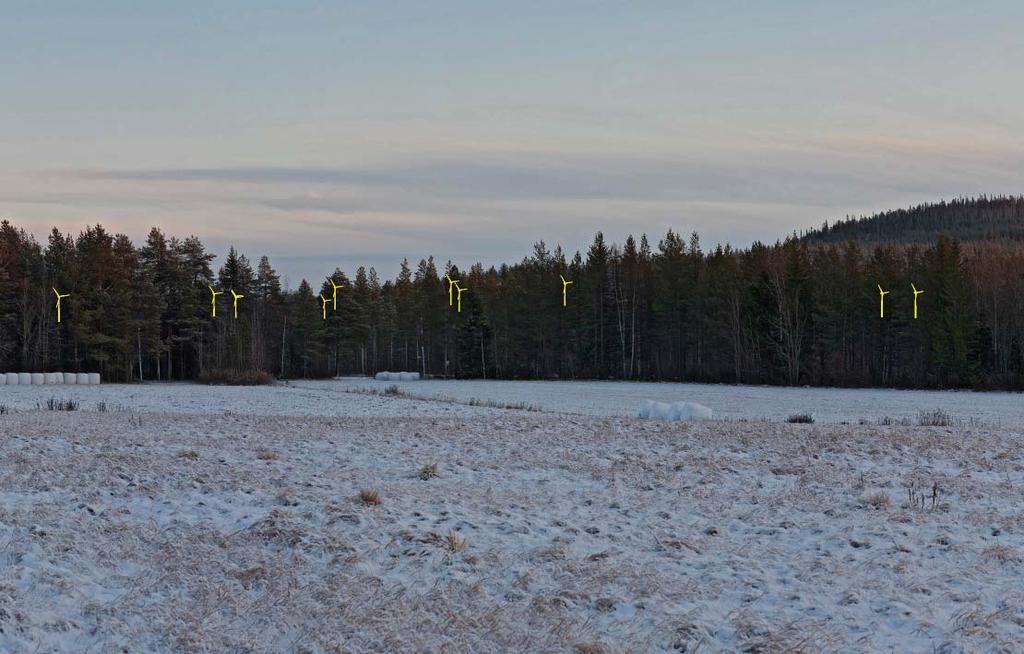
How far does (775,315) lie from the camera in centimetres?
8994

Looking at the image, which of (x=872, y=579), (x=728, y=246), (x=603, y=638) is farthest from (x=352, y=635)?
(x=728, y=246)

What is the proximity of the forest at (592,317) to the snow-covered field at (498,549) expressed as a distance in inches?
2501

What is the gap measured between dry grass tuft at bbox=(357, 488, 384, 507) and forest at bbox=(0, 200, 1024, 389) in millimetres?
68523

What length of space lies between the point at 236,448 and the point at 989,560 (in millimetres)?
12900

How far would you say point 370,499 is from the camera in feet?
41.5

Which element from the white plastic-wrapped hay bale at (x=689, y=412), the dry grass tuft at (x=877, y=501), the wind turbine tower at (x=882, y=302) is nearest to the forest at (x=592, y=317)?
the wind turbine tower at (x=882, y=302)

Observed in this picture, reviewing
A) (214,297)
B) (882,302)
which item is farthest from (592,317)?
(214,297)

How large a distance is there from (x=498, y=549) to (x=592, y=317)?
94.3 meters

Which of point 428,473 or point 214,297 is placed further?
point 214,297

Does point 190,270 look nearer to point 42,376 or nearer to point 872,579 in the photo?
point 42,376

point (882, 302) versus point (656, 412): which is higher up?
point (882, 302)

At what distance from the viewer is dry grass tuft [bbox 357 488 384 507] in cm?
1258

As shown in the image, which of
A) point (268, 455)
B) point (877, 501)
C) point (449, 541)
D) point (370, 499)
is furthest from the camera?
point (268, 455)

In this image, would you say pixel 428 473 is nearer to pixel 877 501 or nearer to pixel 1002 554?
pixel 877 501
